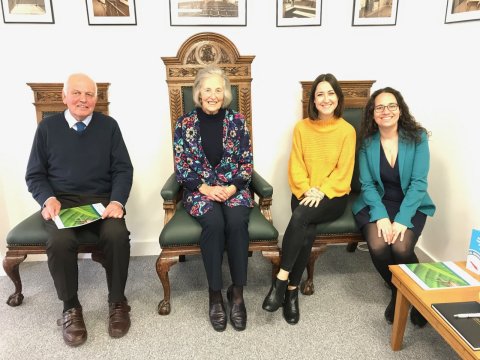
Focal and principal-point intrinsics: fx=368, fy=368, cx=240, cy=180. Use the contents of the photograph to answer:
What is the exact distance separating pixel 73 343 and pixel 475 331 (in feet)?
5.63

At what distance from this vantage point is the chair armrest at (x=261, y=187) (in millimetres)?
2086

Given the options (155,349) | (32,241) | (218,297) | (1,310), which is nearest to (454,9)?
(218,297)

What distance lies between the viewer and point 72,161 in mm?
2047

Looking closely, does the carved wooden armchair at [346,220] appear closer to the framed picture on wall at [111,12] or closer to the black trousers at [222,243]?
the black trousers at [222,243]

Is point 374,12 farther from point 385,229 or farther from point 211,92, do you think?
point 385,229

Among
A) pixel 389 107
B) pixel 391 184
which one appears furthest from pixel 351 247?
pixel 389 107

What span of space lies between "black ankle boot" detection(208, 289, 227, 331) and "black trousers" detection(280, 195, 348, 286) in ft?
1.24

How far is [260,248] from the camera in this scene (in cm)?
198

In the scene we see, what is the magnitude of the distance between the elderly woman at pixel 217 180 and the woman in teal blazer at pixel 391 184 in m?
0.67

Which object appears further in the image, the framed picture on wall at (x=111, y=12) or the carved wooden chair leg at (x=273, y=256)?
the framed picture on wall at (x=111, y=12)

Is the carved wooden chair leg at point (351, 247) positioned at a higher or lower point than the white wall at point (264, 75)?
lower

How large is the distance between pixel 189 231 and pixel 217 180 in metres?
0.38

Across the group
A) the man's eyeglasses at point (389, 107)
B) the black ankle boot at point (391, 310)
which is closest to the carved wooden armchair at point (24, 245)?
the black ankle boot at point (391, 310)

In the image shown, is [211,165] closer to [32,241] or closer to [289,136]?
[289,136]
